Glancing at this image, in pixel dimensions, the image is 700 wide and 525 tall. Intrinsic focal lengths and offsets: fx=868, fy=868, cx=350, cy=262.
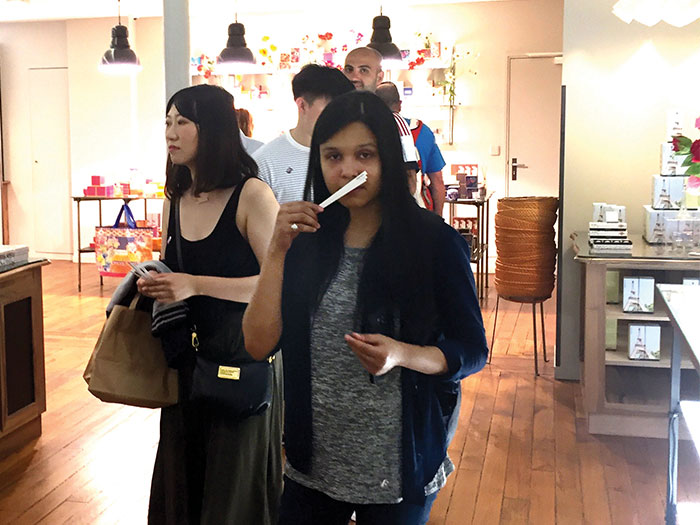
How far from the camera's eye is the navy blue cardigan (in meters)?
1.55

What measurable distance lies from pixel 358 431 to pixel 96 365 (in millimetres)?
957

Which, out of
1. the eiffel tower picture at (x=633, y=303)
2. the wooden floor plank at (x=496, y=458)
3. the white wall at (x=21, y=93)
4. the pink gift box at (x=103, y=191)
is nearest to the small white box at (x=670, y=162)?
the eiffel tower picture at (x=633, y=303)

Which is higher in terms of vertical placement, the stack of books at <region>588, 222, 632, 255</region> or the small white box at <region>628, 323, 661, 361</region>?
the stack of books at <region>588, 222, 632, 255</region>

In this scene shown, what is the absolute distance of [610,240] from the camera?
171 inches

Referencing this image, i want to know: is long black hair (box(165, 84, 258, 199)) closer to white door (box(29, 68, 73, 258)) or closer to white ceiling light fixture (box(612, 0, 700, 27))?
white ceiling light fixture (box(612, 0, 700, 27))

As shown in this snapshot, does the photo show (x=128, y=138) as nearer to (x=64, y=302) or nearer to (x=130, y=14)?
(x=130, y=14)

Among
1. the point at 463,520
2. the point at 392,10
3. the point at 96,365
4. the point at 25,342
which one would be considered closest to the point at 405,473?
the point at 96,365

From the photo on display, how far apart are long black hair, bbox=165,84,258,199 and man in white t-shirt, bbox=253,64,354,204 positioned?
0.80 metres

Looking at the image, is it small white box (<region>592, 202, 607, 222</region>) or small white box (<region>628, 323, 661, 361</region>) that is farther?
small white box (<region>592, 202, 607, 222</region>)

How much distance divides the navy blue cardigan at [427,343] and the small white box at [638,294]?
2.96 m

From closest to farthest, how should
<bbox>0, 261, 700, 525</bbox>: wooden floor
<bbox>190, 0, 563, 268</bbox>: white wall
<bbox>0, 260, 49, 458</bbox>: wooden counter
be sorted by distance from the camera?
<bbox>0, 261, 700, 525</bbox>: wooden floor
<bbox>0, 260, 49, 458</bbox>: wooden counter
<bbox>190, 0, 563, 268</bbox>: white wall

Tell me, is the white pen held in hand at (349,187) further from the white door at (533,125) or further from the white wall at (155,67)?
the white wall at (155,67)

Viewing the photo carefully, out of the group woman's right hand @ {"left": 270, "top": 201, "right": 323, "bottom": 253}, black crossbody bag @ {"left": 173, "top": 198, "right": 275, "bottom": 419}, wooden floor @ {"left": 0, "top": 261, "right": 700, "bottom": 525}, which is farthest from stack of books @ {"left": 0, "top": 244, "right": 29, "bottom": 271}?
woman's right hand @ {"left": 270, "top": 201, "right": 323, "bottom": 253}

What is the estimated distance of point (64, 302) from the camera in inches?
309
